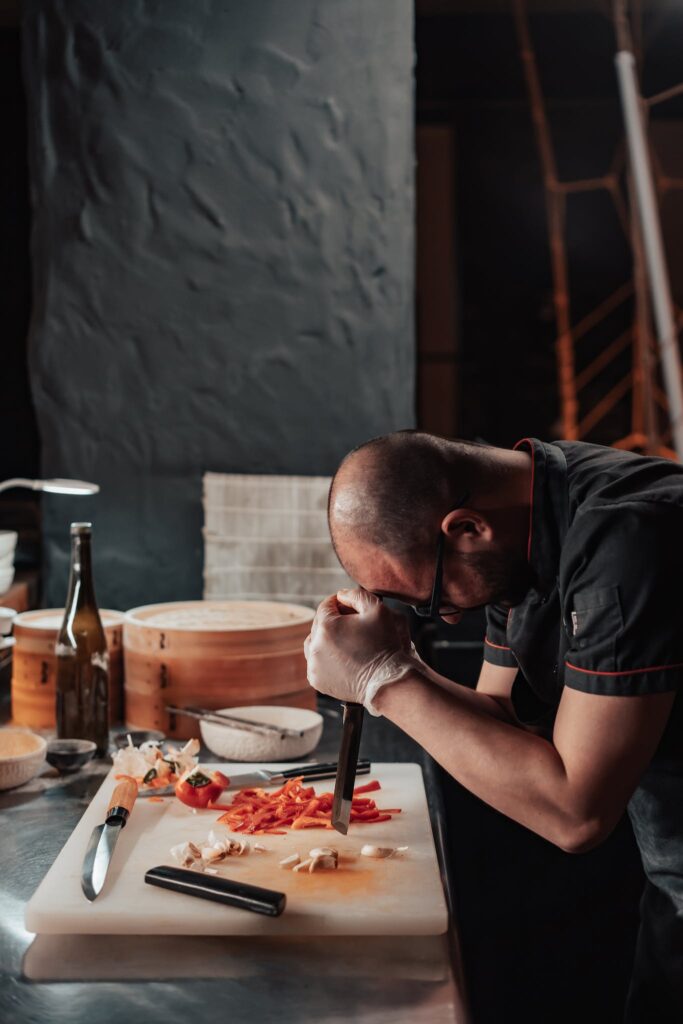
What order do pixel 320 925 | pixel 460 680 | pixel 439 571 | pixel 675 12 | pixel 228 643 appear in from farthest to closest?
pixel 675 12
pixel 460 680
pixel 228 643
pixel 439 571
pixel 320 925

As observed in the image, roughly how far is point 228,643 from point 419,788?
558mm

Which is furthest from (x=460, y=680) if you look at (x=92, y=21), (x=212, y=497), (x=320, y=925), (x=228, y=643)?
(x=92, y=21)

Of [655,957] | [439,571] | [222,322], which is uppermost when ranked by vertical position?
[222,322]

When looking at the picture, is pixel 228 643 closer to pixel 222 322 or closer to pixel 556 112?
pixel 222 322

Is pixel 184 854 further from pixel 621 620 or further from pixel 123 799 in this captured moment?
pixel 621 620

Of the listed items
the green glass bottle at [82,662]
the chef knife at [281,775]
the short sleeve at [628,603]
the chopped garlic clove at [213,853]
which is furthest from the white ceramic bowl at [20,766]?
the short sleeve at [628,603]

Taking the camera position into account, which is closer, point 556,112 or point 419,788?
point 419,788

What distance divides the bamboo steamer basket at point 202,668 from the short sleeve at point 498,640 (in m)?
0.48

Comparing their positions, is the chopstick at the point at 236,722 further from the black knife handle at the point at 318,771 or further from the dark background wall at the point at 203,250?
the dark background wall at the point at 203,250

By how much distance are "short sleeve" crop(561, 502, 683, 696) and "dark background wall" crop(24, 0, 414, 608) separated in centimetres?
152

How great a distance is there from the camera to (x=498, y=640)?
1.73 meters

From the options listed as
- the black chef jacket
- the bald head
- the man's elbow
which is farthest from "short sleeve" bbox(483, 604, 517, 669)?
the man's elbow

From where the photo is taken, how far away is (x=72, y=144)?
2.72 m

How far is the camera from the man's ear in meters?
1.37
